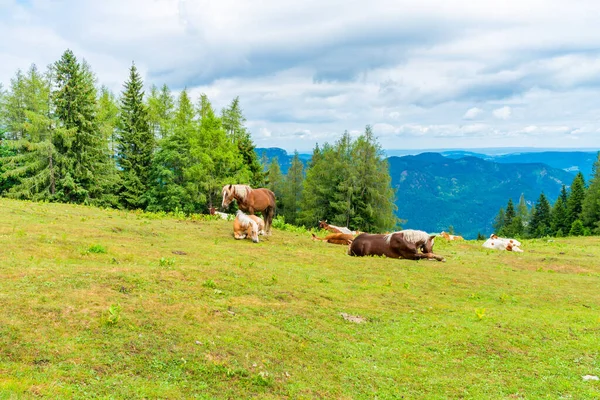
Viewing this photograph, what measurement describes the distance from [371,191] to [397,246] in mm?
38078

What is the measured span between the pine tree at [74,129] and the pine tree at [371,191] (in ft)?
113

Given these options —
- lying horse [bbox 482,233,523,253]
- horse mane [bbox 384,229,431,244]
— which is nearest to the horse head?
horse mane [bbox 384,229,431,244]

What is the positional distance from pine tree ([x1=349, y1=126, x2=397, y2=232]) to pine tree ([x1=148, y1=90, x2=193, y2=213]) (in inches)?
932

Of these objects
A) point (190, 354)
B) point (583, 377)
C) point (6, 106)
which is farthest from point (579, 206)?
point (6, 106)

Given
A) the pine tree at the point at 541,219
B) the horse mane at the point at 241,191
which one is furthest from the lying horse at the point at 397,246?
the pine tree at the point at 541,219

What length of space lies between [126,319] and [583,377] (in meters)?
8.84

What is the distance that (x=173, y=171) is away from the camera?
49062mm

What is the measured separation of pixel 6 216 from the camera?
618 inches

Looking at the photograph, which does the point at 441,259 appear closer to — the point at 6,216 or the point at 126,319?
the point at 126,319

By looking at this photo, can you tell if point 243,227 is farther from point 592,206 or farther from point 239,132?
point 592,206

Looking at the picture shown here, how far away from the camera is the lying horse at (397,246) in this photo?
17109mm

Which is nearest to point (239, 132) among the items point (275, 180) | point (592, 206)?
point (275, 180)

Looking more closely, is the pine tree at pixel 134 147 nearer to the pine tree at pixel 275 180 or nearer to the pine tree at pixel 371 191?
the pine tree at pixel 371 191

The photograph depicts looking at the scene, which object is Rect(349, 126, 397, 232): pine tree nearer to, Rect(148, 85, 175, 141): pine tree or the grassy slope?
Rect(148, 85, 175, 141): pine tree
